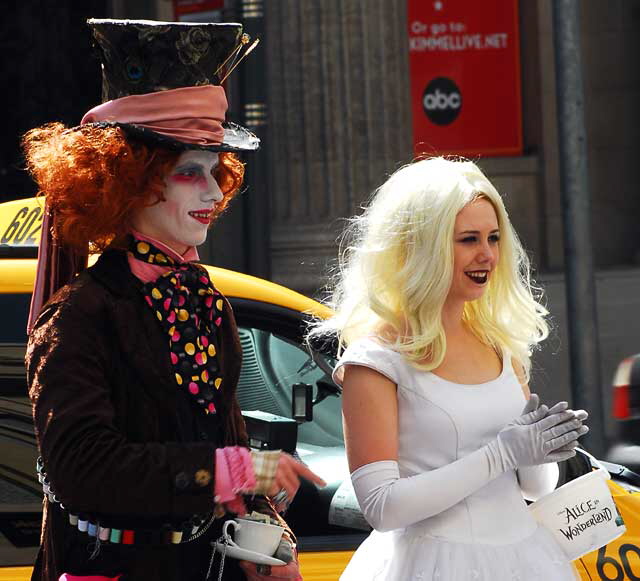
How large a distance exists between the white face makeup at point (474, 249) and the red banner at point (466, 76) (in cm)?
834

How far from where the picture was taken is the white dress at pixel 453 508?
2.75m

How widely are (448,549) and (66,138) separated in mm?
1170

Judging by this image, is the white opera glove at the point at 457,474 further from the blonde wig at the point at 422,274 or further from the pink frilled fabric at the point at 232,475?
the pink frilled fabric at the point at 232,475

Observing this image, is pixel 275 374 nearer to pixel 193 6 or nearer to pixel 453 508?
pixel 453 508

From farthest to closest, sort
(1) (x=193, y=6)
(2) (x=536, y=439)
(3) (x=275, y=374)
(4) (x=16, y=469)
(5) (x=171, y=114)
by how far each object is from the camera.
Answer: (1) (x=193, y=6)
(3) (x=275, y=374)
(4) (x=16, y=469)
(2) (x=536, y=439)
(5) (x=171, y=114)

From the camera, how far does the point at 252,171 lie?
245 inches

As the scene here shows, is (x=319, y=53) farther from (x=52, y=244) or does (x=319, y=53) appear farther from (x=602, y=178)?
(x=52, y=244)

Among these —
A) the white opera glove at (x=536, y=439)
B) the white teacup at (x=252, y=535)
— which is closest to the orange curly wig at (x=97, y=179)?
the white teacup at (x=252, y=535)

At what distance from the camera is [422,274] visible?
111 inches

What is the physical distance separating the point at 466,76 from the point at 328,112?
2.50 meters

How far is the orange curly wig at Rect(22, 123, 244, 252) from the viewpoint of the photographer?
7.89 ft

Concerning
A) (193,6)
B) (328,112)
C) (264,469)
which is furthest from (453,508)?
(328,112)

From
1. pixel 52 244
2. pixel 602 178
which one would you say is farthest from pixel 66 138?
pixel 602 178

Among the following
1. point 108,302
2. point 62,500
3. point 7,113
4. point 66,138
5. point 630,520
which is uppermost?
point 7,113
